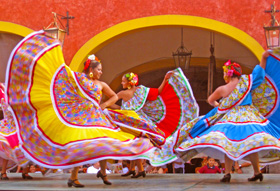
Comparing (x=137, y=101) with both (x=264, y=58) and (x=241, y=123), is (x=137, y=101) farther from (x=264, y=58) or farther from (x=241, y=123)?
(x=241, y=123)

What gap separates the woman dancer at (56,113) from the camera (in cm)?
552

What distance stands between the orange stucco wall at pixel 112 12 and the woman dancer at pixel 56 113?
5926mm

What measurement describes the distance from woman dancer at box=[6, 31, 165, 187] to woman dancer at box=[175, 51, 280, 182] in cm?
78

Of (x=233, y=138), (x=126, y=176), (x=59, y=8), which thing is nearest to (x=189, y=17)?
(x=59, y=8)

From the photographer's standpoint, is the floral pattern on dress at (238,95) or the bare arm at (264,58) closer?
the floral pattern on dress at (238,95)

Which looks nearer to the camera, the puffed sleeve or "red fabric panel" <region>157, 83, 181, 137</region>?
the puffed sleeve

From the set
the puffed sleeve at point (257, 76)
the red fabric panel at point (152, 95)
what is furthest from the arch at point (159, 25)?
the puffed sleeve at point (257, 76)

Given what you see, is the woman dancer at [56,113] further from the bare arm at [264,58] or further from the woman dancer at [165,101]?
the woman dancer at [165,101]

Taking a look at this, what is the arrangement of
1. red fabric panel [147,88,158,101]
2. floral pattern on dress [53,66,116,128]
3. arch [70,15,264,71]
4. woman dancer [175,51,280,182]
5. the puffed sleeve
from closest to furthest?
floral pattern on dress [53,66,116,128]
woman dancer [175,51,280,182]
the puffed sleeve
red fabric panel [147,88,158,101]
arch [70,15,264,71]

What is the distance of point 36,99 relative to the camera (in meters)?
5.73

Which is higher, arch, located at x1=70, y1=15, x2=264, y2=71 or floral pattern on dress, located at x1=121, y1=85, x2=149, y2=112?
arch, located at x1=70, y1=15, x2=264, y2=71

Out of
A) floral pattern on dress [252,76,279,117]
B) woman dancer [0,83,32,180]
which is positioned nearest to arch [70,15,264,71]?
woman dancer [0,83,32,180]

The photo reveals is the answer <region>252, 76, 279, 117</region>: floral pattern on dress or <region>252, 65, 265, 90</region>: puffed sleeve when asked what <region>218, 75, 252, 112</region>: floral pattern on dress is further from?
<region>252, 76, 279, 117</region>: floral pattern on dress

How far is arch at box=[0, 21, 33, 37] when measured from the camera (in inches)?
467
